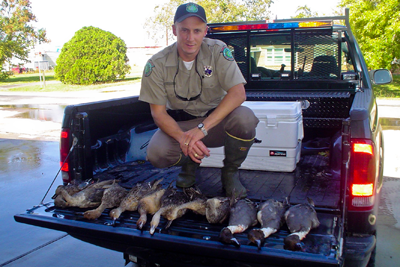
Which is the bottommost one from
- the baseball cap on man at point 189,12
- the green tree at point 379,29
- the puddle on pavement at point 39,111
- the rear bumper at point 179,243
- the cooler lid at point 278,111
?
the puddle on pavement at point 39,111

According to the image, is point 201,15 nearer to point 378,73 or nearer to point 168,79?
point 168,79

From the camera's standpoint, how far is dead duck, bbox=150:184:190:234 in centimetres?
233

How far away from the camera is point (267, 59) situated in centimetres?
482

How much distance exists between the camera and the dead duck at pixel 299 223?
78.4 inches

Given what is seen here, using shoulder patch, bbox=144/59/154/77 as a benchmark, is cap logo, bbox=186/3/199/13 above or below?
above

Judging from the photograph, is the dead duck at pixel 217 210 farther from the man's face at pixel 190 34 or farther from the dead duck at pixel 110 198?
the man's face at pixel 190 34

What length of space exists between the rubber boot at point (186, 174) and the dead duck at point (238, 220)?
780 millimetres

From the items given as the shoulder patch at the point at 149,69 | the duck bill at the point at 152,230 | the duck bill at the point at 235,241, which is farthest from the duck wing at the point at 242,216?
the shoulder patch at the point at 149,69

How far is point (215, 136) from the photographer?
321 centimetres

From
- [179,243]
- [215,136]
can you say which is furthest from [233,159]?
[179,243]

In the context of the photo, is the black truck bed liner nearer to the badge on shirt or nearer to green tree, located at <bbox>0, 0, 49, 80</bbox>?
the badge on shirt

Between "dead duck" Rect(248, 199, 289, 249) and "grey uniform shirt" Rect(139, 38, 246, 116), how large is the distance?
1068 millimetres

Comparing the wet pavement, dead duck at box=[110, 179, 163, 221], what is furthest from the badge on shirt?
the wet pavement

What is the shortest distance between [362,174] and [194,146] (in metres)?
1.16
